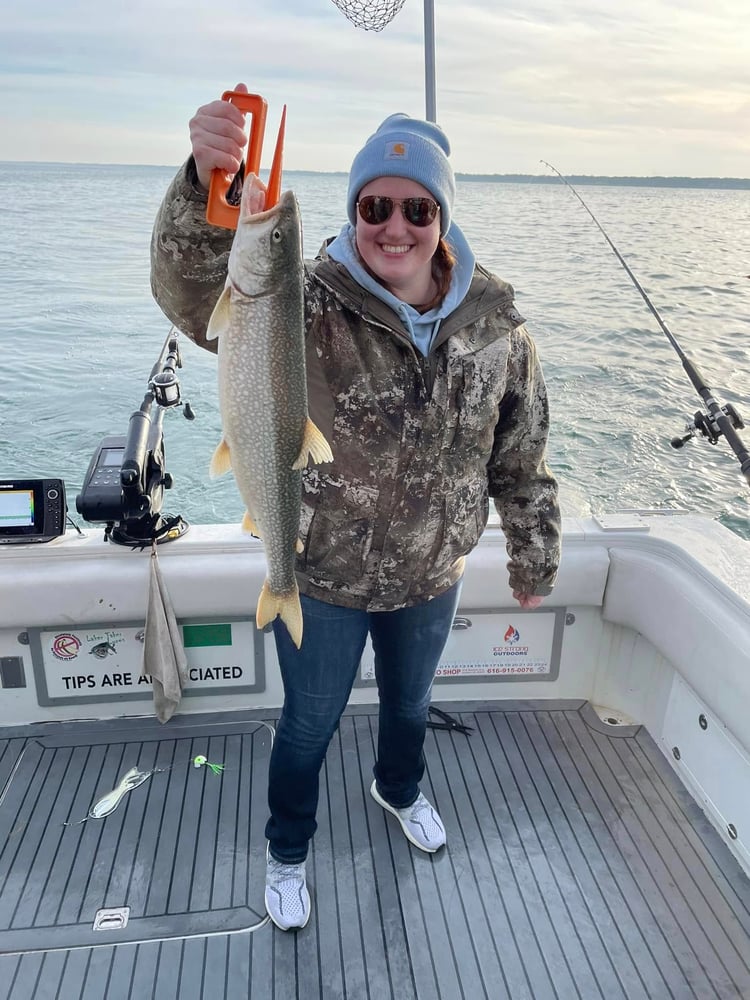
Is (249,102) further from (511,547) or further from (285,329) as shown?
(511,547)

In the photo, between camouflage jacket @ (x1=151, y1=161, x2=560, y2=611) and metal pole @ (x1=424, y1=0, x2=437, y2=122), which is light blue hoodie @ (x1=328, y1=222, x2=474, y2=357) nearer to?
camouflage jacket @ (x1=151, y1=161, x2=560, y2=611)

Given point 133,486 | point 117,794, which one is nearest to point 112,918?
point 117,794

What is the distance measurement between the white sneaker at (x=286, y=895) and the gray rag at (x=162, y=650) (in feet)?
3.23

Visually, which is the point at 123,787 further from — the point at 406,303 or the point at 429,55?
the point at 429,55

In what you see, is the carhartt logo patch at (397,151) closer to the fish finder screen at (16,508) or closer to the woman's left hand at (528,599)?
the woman's left hand at (528,599)

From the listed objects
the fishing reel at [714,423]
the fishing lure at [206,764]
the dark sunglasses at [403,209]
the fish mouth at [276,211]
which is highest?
the fish mouth at [276,211]

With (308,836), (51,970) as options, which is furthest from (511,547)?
(51,970)

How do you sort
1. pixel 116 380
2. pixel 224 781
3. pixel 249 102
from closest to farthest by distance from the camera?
pixel 249 102 → pixel 224 781 → pixel 116 380

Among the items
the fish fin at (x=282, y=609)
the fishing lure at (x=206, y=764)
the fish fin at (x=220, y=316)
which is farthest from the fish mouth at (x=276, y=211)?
the fishing lure at (x=206, y=764)

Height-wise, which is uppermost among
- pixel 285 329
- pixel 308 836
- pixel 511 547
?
pixel 285 329

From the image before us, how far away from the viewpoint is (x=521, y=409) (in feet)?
7.00

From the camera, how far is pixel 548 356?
36.1 ft

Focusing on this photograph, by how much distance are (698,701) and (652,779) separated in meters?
0.41

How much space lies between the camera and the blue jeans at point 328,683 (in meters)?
2.10
